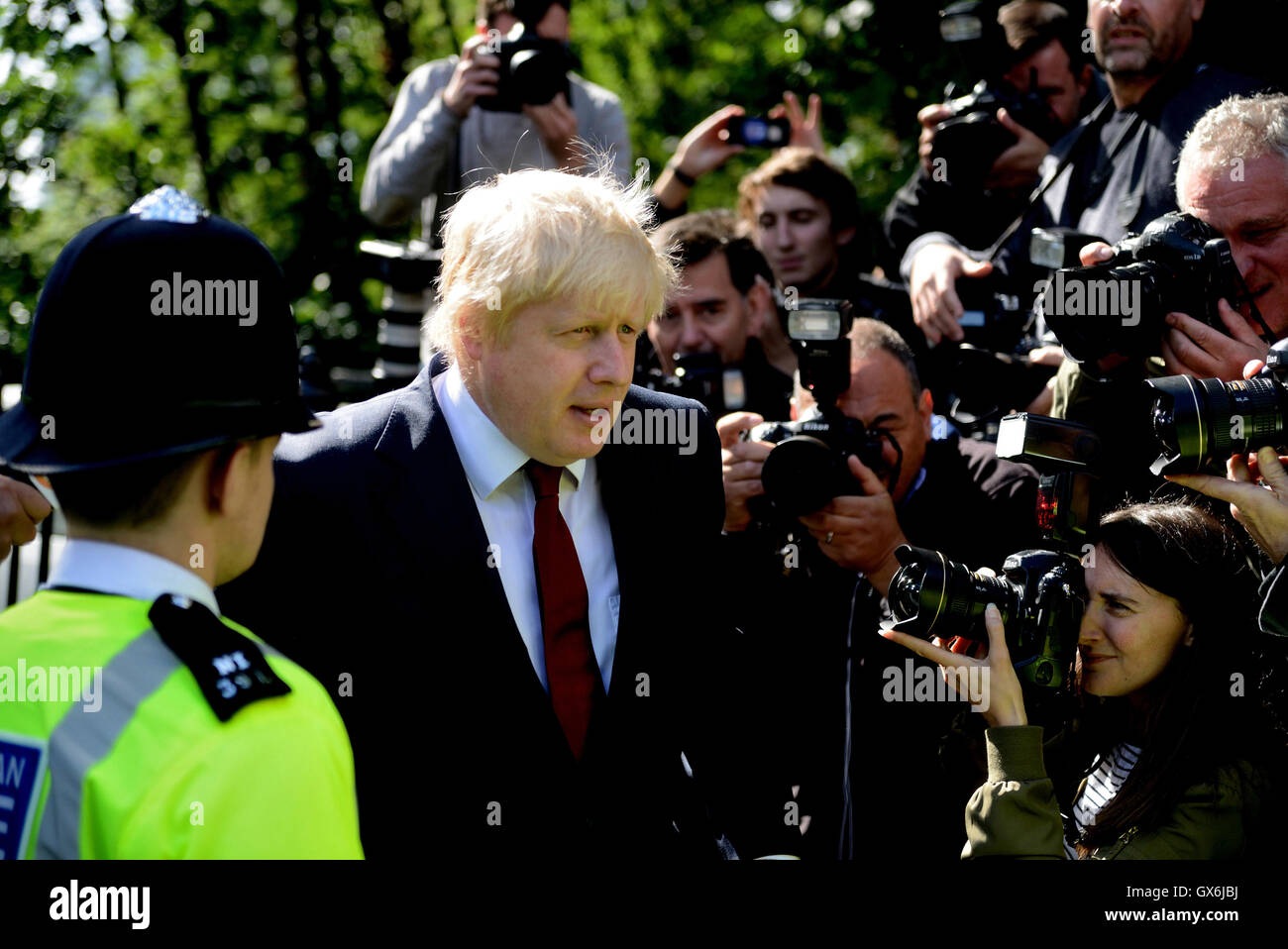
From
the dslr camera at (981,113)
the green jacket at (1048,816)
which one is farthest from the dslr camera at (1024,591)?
the dslr camera at (981,113)

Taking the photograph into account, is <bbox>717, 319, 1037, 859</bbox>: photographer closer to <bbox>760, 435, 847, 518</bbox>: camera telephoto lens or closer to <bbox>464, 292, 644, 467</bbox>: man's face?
<bbox>760, 435, 847, 518</bbox>: camera telephoto lens

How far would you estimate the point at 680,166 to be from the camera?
511 centimetres

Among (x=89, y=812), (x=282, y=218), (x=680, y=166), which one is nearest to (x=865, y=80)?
(x=680, y=166)

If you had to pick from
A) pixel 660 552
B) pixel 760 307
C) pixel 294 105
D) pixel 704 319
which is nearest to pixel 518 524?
pixel 660 552

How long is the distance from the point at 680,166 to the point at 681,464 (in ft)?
7.99

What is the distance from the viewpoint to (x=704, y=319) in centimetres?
456

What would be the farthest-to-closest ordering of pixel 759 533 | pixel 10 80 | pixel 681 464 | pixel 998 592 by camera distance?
pixel 10 80 → pixel 759 533 → pixel 681 464 → pixel 998 592

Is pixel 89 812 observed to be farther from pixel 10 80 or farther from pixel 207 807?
pixel 10 80

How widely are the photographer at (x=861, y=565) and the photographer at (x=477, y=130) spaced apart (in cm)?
152

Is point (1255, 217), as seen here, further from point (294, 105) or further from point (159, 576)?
point (294, 105)

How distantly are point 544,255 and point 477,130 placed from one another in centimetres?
270

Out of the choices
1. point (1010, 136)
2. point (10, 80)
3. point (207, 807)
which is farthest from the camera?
point (10, 80)

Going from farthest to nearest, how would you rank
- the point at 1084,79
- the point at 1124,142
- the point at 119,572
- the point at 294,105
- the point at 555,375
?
the point at 294,105, the point at 1084,79, the point at 1124,142, the point at 555,375, the point at 119,572

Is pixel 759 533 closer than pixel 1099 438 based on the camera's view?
No
